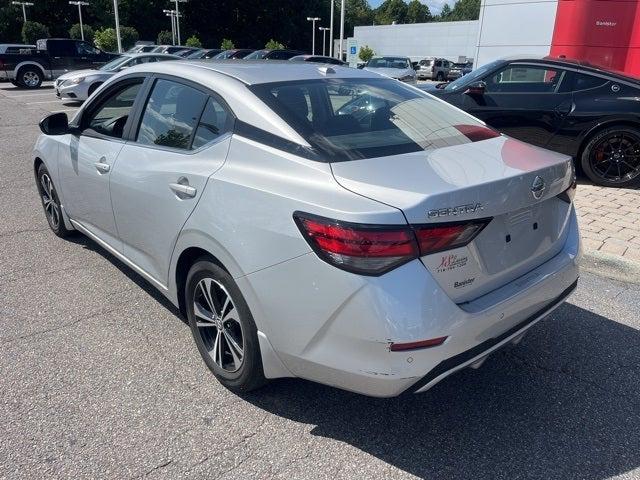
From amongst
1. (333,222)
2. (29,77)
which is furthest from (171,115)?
(29,77)

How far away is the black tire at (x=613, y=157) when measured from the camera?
258 inches

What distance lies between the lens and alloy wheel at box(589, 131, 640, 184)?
21.6ft

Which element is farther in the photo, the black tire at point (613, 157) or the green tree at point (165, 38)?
the green tree at point (165, 38)

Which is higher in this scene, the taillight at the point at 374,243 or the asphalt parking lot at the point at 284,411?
the taillight at the point at 374,243

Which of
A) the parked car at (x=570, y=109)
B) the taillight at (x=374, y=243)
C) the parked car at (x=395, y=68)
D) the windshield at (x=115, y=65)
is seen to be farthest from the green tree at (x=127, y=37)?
the taillight at (x=374, y=243)

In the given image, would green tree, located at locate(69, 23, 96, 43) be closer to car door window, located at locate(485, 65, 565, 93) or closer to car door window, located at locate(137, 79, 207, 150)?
car door window, located at locate(485, 65, 565, 93)

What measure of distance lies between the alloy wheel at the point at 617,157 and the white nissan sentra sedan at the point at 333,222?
425 centimetres

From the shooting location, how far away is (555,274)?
2.62 metres

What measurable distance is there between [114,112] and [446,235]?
2.81 meters

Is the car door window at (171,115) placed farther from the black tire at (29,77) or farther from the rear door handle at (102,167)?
the black tire at (29,77)

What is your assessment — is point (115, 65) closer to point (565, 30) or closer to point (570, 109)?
point (565, 30)

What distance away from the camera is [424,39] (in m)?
59.4

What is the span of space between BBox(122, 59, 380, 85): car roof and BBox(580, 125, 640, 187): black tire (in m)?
4.34

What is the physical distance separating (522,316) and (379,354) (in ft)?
2.72
